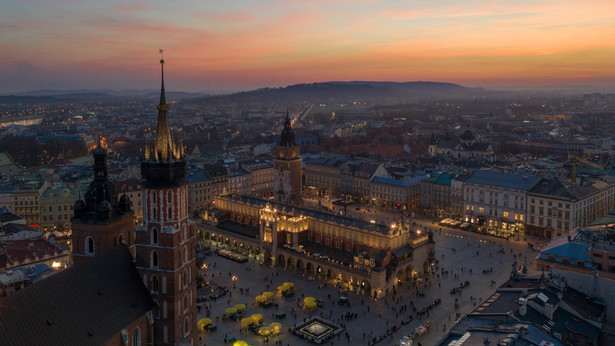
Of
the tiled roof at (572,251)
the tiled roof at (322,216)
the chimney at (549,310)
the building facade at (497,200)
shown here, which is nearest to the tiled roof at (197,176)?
the tiled roof at (322,216)

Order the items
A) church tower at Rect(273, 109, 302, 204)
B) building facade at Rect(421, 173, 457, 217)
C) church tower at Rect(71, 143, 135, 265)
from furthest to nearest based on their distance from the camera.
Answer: building facade at Rect(421, 173, 457, 217) < church tower at Rect(273, 109, 302, 204) < church tower at Rect(71, 143, 135, 265)

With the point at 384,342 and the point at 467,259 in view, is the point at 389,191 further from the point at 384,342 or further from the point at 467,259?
the point at 384,342

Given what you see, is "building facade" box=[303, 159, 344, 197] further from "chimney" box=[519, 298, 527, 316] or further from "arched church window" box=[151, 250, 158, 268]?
"arched church window" box=[151, 250, 158, 268]

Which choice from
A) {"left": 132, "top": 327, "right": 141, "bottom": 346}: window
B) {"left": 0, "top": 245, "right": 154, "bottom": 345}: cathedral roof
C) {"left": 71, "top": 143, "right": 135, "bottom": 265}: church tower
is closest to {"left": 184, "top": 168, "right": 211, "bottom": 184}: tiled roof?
{"left": 71, "top": 143, "right": 135, "bottom": 265}: church tower

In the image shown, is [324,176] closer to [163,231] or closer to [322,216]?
[322,216]

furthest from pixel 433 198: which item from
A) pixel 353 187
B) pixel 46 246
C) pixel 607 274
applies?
pixel 46 246

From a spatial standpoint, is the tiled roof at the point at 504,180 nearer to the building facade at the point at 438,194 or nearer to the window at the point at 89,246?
the building facade at the point at 438,194
